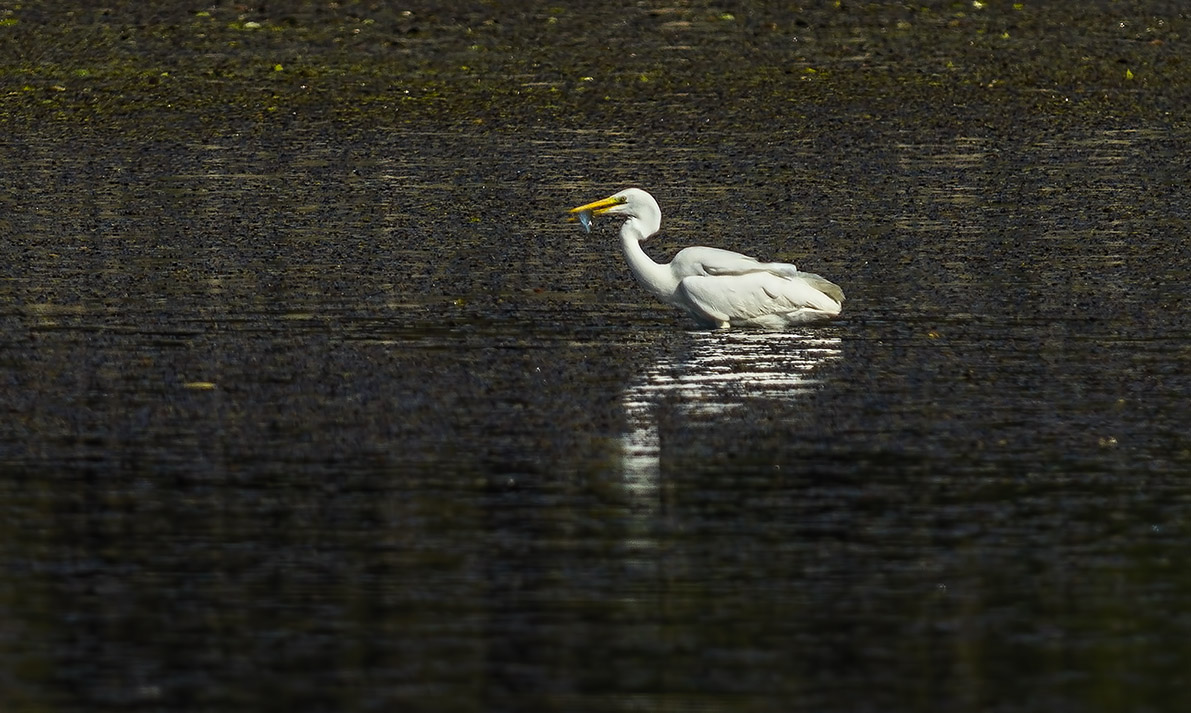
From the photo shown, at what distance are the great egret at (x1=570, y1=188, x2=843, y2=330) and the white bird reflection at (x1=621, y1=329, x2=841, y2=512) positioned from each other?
0.11 metres

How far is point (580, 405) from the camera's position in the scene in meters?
11.4

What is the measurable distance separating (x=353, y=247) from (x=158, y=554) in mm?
8144

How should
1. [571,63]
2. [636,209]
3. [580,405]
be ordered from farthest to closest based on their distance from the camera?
1. [571,63]
2. [636,209]
3. [580,405]

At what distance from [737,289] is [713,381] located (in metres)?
1.86

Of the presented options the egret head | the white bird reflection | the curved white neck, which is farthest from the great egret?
the egret head

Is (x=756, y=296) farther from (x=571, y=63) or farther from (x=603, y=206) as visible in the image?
(x=571, y=63)

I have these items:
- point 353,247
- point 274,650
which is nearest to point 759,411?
point 274,650

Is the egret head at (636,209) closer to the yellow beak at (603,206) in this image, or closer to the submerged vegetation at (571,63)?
the yellow beak at (603,206)

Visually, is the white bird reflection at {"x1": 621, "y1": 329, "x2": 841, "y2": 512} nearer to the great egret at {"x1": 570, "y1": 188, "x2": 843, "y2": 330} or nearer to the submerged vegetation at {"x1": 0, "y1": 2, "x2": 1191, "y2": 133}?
the great egret at {"x1": 570, "y1": 188, "x2": 843, "y2": 330}

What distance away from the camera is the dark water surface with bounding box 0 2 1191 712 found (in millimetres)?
7531

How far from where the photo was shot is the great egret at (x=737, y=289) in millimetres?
13828

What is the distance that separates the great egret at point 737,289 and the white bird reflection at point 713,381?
0.35 feet

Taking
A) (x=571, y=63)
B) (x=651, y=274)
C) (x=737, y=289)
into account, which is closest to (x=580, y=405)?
(x=737, y=289)

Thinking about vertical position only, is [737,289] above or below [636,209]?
below
